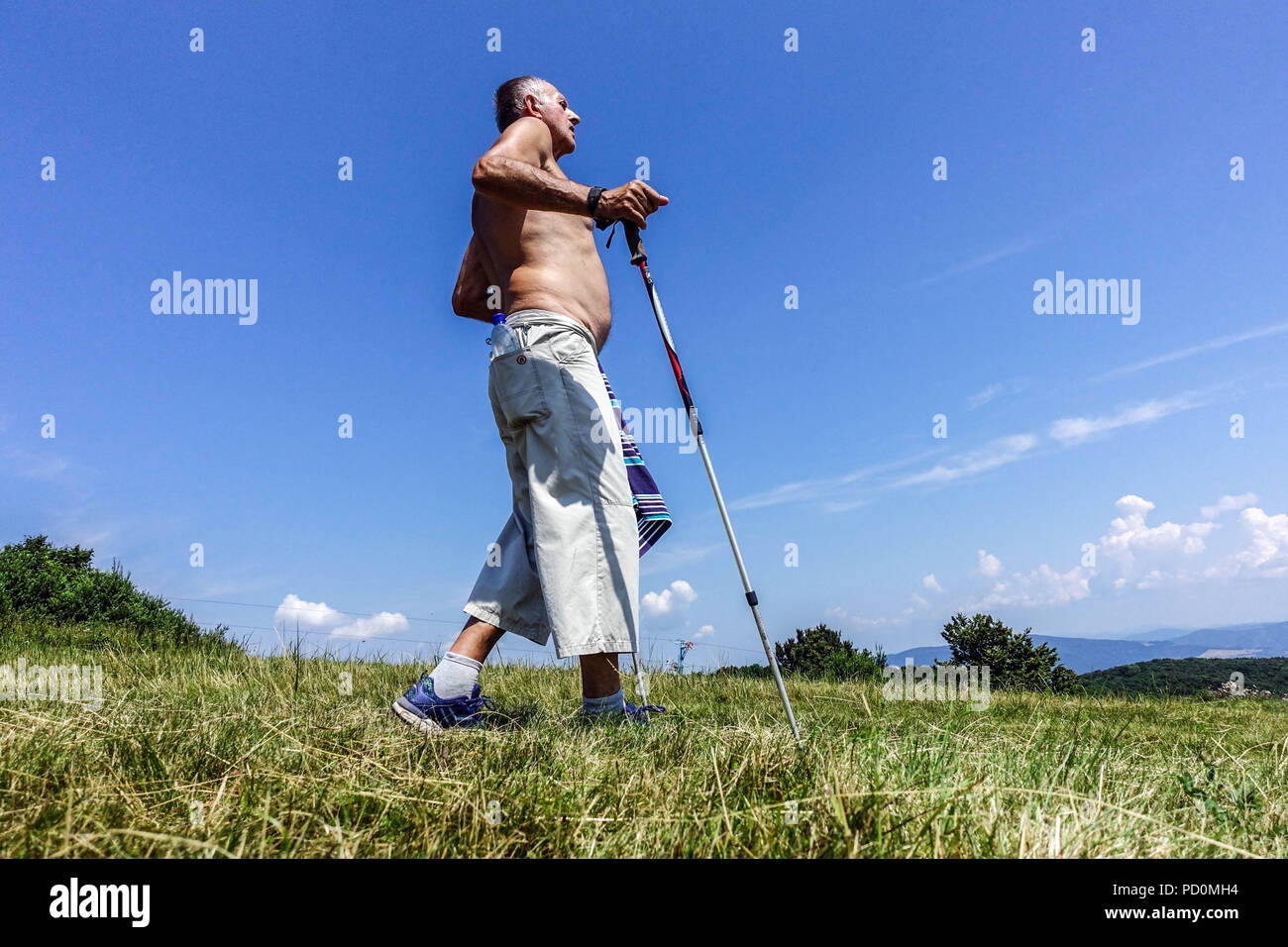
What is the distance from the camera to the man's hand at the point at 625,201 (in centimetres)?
296

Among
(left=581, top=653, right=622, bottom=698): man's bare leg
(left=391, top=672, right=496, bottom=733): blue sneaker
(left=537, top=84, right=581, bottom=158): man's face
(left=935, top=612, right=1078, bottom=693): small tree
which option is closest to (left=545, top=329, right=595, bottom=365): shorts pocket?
(left=537, top=84, right=581, bottom=158): man's face

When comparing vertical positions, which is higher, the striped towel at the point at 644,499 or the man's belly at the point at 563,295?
the man's belly at the point at 563,295

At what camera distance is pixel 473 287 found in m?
3.85

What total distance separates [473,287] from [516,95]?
0.98 metres

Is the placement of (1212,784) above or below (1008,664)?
above

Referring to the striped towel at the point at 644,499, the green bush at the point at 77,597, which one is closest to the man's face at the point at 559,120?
the striped towel at the point at 644,499

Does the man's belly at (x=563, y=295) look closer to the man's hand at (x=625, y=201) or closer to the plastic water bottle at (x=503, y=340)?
the plastic water bottle at (x=503, y=340)

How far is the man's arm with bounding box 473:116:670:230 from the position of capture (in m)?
2.97

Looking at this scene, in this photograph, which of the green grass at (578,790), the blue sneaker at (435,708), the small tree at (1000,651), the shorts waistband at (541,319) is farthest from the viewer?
the small tree at (1000,651)

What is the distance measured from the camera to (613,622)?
3.19 meters

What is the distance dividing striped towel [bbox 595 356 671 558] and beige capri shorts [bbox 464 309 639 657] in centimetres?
26
